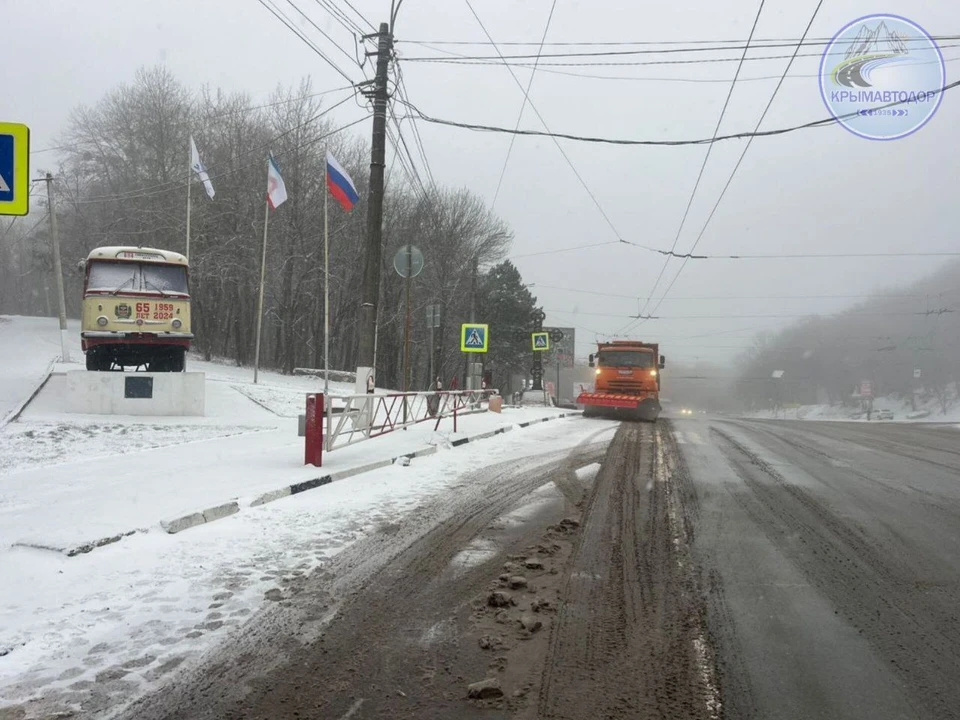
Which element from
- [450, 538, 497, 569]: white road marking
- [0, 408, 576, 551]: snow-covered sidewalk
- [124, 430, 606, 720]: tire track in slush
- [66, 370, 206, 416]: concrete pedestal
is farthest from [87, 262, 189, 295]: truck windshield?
[450, 538, 497, 569]: white road marking

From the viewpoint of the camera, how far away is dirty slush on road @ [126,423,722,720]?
3.15 meters

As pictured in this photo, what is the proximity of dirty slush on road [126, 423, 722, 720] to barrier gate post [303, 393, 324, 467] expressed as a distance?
306cm

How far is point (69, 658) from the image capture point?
3.53m

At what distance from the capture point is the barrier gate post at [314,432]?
928 centimetres

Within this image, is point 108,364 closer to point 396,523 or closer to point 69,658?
point 396,523

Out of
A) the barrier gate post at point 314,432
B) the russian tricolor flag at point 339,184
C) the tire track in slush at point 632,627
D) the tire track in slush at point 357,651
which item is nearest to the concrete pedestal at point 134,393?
the russian tricolor flag at point 339,184

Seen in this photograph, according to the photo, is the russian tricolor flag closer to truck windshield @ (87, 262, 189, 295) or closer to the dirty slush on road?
truck windshield @ (87, 262, 189, 295)

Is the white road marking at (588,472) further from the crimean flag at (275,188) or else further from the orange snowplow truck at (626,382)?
the crimean flag at (275,188)

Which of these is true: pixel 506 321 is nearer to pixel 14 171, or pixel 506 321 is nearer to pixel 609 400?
pixel 609 400

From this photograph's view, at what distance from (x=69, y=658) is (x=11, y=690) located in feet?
1.19

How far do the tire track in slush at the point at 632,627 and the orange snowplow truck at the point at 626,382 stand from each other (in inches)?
609

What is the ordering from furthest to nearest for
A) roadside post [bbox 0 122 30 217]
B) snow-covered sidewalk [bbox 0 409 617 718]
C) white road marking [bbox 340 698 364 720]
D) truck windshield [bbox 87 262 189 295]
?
truck windshield [bbox 87 262 189 295]
roadside post [bbox 0 122 30 217]
snow-covered sidewalk [bbox 0 409 617 718]
white road marking [bbox 340 698 364 720]

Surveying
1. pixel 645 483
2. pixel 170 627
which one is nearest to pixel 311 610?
pixel 170 627

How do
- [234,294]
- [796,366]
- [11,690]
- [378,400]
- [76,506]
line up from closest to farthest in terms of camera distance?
1. [11,690]
2. [76,506]
3. [378,400]
4. [234,294]
5. [796,366]
